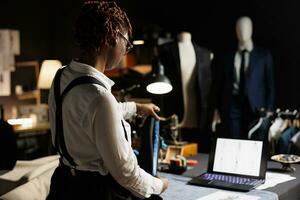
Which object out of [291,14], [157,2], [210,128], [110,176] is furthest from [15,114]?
[110,176]

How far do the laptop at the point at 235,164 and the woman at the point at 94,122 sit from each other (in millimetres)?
754

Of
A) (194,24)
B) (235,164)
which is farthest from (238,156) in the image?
(194,24)

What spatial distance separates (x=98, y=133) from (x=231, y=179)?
108 centimetres

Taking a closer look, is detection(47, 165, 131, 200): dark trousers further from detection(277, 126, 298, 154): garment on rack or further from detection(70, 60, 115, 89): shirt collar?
detection(277, 126, 298, 154): garment on rack

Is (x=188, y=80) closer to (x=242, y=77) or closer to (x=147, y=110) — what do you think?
(x=242, y=77)

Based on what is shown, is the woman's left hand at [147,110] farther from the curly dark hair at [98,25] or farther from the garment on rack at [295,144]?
the garment on rack at [295,144]

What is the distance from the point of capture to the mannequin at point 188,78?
444 cm

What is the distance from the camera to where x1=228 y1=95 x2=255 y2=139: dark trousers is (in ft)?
14.9

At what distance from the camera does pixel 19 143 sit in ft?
18.3

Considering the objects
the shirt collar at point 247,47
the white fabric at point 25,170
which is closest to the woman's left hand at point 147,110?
the white fabric at point 25,170

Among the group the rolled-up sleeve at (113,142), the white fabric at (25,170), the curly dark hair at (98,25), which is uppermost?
the curly dark hair at (98,25)

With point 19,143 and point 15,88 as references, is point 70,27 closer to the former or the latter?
point 15,88

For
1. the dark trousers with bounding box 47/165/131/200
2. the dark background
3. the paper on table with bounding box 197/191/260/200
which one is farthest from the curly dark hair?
the dark background

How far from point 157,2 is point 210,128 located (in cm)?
240
